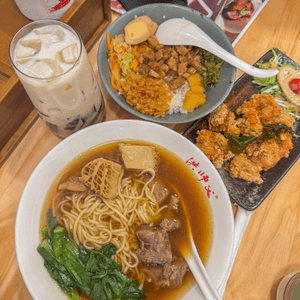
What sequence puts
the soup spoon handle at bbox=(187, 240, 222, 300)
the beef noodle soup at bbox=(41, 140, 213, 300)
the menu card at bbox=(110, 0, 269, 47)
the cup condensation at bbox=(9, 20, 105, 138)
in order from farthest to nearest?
the menu card at bbox=(110, 0, 269, 47) < the beef noodle soup at bbox=(41, 140, 213, 300) < the soup spoon handle at bbox=(187, 240, 222, 300) < the cup condensation at bbox=(9, 20, 105, 138)

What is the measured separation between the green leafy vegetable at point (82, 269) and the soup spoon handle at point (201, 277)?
12.5 inches

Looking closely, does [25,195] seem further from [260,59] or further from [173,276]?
[260,59]

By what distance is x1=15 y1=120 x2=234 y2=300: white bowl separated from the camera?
1.20m

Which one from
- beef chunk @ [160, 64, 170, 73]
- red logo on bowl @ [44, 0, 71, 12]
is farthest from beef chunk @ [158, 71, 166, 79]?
red logo on bowl @ [44, 0, 71, 12]

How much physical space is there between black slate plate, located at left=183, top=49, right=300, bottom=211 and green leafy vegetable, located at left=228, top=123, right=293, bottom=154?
15 centimetres

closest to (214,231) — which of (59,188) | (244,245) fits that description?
(244,245)

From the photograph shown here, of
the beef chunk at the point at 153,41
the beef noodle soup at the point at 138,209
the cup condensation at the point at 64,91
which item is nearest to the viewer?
the cup condensation at the point at 64,91

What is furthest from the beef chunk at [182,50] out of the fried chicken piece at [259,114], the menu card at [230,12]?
the fried chicken piece at [259,114]

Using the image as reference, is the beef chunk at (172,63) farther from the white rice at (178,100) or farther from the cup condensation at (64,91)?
the cup condensation at (64,91)

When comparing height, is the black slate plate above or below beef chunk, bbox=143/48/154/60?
below

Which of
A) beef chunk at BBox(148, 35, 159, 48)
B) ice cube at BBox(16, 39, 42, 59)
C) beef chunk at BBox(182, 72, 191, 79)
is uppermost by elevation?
ice cube at BBox(16, 39, 42, 59)

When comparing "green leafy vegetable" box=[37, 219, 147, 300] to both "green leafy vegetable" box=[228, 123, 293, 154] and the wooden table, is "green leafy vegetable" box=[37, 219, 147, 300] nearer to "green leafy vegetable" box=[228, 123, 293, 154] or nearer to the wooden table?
the wooden table

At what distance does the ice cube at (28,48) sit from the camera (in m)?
1.02

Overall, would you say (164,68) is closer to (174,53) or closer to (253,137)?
(174,53)
